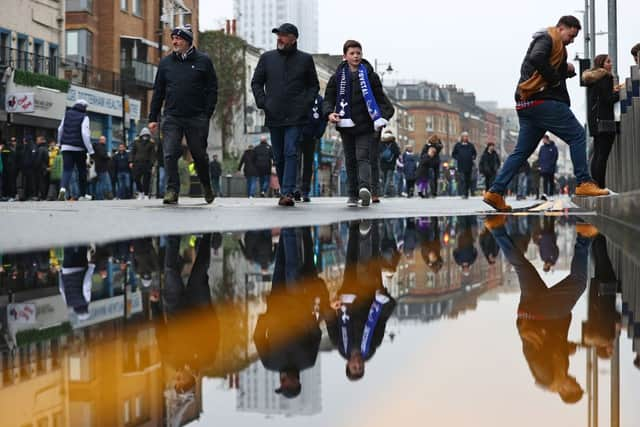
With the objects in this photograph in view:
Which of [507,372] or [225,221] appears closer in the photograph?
[507,372]

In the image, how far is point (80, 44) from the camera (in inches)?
1796

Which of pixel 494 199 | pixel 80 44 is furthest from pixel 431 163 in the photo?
pixel 80 44

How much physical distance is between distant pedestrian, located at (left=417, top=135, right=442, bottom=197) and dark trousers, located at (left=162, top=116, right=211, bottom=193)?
1675 centimetres

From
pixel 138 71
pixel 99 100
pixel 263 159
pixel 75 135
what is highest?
pixel 138 71

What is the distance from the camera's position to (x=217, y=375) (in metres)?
1.47

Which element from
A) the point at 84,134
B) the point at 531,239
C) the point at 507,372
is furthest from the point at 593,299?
the point at 84,134

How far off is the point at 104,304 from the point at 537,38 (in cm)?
695

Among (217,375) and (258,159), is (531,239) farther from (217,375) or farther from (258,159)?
(258,159)

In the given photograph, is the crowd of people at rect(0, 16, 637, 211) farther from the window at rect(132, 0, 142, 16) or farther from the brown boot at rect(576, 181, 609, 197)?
the window at rect(132, 0, 142, 16)

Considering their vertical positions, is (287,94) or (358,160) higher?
(287,94)

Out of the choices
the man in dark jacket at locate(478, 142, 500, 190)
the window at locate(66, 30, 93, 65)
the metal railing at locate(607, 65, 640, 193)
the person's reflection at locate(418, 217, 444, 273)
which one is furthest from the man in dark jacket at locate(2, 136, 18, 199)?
the person's reflection at locate(418, 217, 444, 273)

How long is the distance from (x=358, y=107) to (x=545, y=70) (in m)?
3.36

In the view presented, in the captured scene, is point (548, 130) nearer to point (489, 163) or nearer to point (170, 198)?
point (170, 198)

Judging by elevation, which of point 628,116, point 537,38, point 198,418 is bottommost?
point 198,418
